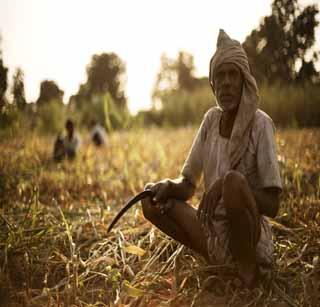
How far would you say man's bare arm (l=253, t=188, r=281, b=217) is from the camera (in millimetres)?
1952

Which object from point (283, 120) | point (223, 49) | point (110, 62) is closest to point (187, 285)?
point (223, 49)

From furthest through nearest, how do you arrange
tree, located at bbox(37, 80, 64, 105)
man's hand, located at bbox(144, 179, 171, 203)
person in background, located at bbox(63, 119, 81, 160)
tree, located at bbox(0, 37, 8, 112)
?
person in background, located at bbox(63, 119, 81, 160) < tree, located at bbox(37, 80, 64, 105) < tree, located at bbox(0, 37, 8, 112) < man's hand, located at bbox(144, 179, 171, 203)

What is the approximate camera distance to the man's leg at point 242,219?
1.85 metres

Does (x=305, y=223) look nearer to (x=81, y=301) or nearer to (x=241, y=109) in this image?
(x=241, y=109)

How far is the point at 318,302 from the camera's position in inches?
79.4

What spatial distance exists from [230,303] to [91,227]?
51.8 inches

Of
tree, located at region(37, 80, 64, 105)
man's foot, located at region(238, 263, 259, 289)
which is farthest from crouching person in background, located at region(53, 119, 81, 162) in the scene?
man's foot, located at region(238, 263, 259, 289)

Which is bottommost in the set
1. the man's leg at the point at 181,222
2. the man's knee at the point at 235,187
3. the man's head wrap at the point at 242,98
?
the man's leg at the point at 181,222

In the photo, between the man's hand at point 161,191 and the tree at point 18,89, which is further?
the tree at point 18,89

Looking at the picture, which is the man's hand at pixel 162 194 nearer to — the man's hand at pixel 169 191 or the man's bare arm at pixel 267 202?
the man's hand at pixel 169 191

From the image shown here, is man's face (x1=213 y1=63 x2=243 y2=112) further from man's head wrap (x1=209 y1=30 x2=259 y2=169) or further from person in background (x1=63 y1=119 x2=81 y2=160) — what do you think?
person in background (x1=63 y1=119 x2=81 y2=160)

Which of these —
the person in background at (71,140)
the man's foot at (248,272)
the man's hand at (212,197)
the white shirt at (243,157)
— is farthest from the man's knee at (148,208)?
the person in background at (71,140)

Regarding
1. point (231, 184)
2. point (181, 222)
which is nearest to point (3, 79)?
point (181, 222)

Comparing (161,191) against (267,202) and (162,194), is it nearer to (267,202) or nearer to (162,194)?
→ (162,194)
